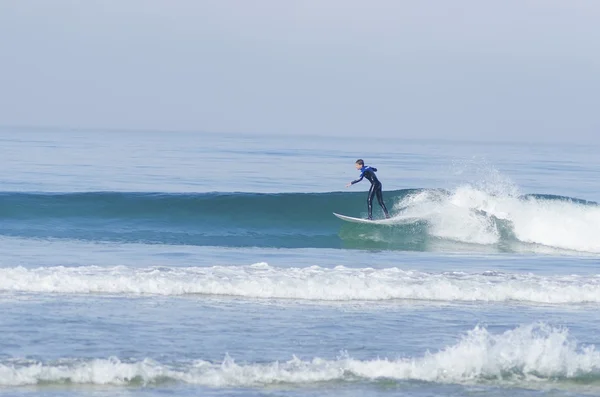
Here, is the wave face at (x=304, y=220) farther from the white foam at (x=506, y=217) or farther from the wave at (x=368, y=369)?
the wave at (x=368, y=369)

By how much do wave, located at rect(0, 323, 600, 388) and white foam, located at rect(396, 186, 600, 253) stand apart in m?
11.9

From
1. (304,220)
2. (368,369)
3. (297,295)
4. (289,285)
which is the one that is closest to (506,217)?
(304,220)

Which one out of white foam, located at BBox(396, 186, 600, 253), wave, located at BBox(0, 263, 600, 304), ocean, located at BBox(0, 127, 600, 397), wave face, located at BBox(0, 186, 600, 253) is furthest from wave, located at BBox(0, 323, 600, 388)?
white foam, located at BBox(396, 186, 600, 253)

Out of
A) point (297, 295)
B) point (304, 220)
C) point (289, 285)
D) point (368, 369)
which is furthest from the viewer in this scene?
point (304, 220)

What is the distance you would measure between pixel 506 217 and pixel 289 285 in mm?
11096

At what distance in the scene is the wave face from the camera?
787 inches

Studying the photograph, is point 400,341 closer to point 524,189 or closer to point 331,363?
point 331,363

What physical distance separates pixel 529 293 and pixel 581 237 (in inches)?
387

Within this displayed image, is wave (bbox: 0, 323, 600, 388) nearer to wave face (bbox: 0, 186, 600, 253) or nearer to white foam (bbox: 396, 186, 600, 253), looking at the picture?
wave face (bbox: 0, 186, 600, 253)

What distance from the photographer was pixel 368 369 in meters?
7.90

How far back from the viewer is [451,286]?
40.0ft

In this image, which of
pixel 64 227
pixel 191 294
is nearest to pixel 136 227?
pixel 64 227

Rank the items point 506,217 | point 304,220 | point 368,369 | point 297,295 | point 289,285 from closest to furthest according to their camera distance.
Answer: point 368,369 → point 297,295 → point 289,285 → point 506,217 → point 304,220

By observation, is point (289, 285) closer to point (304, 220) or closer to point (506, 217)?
point (304, 220)
